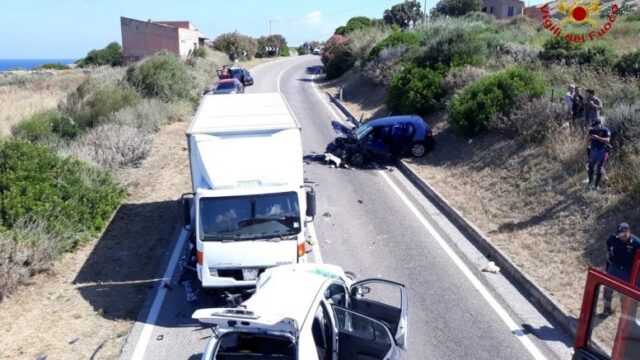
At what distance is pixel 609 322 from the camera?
5500 millimetres

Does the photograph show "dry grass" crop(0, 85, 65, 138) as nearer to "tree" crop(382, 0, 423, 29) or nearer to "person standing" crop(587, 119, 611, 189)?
"person standing" crop(587, 119, 611, 189)

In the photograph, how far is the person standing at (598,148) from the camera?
482 inches

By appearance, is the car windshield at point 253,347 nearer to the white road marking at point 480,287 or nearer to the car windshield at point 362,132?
the white road marking at point 480,287

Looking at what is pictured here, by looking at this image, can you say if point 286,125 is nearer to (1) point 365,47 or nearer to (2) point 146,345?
(2) point 146,345

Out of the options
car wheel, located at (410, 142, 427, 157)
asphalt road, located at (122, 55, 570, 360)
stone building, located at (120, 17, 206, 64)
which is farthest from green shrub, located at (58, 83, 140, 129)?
stone building, located at (120, 17, 206, 64)

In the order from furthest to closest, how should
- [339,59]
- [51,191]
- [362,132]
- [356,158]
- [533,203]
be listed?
[339,59], [362,132], [356,158], [533,203], [51,191]

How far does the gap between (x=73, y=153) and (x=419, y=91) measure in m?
13.1

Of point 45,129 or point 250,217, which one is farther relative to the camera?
point 45,129

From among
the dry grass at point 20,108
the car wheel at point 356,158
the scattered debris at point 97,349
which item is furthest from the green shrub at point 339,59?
the scattered debris at point 97,349

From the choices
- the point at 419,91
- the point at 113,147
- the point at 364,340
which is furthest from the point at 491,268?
the point at 419,91

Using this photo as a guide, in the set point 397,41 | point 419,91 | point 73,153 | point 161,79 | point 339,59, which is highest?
point 397,41

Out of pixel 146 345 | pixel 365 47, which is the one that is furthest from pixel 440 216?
pixel 365 47

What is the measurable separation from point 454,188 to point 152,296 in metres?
9.12

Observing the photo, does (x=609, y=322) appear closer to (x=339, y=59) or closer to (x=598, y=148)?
(x=598, y=148)
